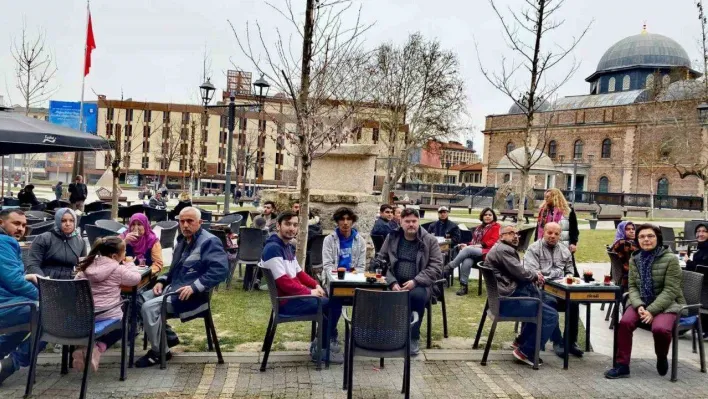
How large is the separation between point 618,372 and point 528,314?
98cm

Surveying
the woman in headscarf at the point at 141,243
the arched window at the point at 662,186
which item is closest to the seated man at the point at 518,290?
the woman in headscarf at the point at 141,243

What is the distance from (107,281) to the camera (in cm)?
484

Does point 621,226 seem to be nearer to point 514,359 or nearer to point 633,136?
point 514,359

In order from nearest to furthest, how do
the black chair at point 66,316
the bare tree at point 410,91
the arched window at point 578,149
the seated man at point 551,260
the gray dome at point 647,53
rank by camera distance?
1. the black chair at point 66,316
2. the seated man at point 551,260
3. the bare tree at point 410,91
4. the arched window at point 578,149
5. the gray dome at point 647,53

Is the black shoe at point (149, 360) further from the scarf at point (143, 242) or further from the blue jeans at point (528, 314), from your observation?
the blue jeans at point (528, 314)

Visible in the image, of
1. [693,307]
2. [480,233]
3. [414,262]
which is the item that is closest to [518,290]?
[414,262]

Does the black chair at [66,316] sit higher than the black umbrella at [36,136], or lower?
lower

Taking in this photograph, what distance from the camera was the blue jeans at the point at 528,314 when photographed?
18.8 feet

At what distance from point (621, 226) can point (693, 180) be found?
49.0 metres

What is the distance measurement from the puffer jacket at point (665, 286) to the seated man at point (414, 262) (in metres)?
2.06

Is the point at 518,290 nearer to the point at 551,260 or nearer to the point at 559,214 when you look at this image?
the point at 551,260

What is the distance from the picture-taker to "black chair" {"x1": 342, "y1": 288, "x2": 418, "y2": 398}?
4.39 metres

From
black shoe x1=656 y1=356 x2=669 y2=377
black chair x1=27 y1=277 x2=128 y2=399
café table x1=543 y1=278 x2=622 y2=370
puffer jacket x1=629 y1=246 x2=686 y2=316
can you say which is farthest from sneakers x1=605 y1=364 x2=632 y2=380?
black chair x1=27 y1=277 x2=128 y2=399

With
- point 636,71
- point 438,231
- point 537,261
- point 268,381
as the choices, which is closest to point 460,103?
point 438,231
